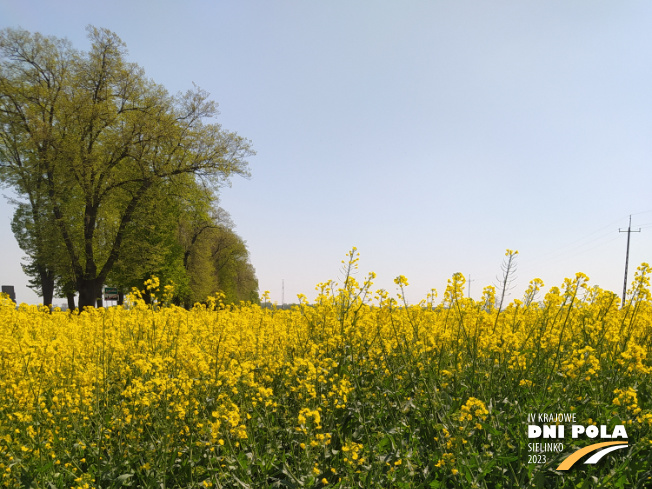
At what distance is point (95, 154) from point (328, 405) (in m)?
19.0

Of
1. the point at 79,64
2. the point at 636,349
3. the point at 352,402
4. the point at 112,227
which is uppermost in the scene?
the point at 79,64

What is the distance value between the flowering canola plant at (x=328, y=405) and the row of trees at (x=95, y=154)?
16034mm

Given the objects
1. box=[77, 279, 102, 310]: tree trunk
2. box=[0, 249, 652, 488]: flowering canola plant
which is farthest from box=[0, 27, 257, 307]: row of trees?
box=[0, 249, 652, 488]: flowering canola plant

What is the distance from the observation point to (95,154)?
19.1 m

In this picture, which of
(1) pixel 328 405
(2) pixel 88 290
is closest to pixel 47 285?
(2) pixel 88 290

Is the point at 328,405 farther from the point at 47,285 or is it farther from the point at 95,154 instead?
the point at 47,285

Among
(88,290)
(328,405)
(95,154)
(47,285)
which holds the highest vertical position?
(95,154)

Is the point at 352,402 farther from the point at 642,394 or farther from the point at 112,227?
the point at 112,227

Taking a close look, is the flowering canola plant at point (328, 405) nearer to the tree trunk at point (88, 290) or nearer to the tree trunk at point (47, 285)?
the tree trunk at point (88, 290)

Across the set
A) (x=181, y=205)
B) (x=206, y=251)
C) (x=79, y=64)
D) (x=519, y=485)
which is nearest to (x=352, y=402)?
(x=519, y=485)

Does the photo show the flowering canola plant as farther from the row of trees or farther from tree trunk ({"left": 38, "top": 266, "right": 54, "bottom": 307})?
tree trunk ({"left": 38, "top": 266, "right": 54, "bottom": 307})

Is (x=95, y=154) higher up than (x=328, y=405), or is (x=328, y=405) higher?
(x=95, y=154)

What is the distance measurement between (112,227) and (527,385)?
75.3 feet

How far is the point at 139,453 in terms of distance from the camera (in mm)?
3611
